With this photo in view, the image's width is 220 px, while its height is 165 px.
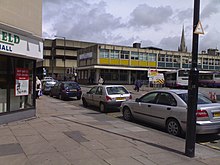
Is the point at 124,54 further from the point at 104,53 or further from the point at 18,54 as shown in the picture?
the point at 18,54

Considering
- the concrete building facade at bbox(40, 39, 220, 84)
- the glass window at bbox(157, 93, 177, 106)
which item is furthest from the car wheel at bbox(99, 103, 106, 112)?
the concrete building facade at bbox(40, 39, 220, 84)

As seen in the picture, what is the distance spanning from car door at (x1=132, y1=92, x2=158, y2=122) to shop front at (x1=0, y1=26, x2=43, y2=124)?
4.24 m

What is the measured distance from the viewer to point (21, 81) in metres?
9.98

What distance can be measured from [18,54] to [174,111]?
18.4 feet

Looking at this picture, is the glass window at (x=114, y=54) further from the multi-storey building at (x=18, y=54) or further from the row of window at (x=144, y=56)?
the multi-storey building at (x=18, y=54)

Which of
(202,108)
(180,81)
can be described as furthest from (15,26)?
(180,81)

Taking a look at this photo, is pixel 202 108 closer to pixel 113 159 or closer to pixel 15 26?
pixel 113 159

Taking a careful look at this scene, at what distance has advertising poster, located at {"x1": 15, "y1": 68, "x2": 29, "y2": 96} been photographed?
9.73 metres

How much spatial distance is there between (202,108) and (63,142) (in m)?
4.09

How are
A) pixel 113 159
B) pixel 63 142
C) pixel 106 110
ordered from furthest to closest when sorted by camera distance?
pixel 106 110 < pixel 63 142 < pixel 113 159

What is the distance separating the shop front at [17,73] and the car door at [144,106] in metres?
4.24

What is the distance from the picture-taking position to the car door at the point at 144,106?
959cm

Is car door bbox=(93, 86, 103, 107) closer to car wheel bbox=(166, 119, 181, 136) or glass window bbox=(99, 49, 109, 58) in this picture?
car wheel bbox=(166, 119, 181, 136)

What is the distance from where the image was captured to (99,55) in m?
52.1
